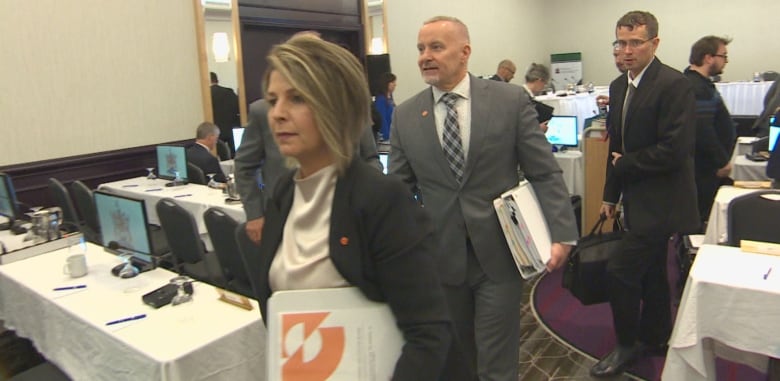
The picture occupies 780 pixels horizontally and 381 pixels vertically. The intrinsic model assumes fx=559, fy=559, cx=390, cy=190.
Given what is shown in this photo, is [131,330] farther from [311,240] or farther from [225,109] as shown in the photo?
[225,109]

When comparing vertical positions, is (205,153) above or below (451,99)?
below

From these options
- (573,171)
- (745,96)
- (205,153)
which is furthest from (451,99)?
(745,96)

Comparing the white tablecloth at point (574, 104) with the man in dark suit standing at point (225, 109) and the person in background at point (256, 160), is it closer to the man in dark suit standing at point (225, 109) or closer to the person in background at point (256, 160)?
the man in dark suit standing at point (225, 109)

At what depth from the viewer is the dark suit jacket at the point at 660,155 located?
2346 mm

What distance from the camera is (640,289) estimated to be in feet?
8.53

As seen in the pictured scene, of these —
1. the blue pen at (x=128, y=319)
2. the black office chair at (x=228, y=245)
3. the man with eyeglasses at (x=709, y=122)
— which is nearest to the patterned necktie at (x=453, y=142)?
the blue pen at (x=128, y=319)

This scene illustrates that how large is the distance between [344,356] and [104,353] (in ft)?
4.45

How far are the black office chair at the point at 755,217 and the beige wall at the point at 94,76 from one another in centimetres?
530

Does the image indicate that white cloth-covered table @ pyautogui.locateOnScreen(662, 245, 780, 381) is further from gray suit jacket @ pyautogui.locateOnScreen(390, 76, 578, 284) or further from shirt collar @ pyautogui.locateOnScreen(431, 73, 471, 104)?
shirt collar @ pyautogui.locateOnScreen(431, 73, 471, 104)

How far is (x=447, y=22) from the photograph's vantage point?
192cm

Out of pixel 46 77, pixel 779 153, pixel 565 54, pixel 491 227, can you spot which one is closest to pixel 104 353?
pixel 491 227

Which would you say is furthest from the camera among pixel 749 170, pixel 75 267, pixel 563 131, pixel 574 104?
pixel 574 104

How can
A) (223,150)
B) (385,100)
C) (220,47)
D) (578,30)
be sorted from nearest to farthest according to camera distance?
(220,47)
(223,150)
(385,100)
(578,30)

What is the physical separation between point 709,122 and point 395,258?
3.03 m
